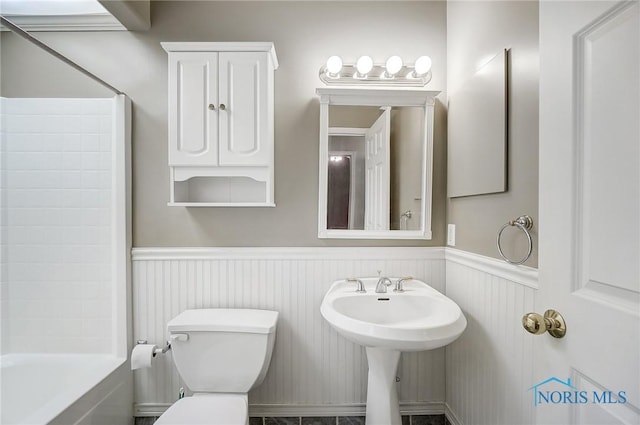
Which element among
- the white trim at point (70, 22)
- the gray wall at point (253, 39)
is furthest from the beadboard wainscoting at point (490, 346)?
the white trim at point (70, 22)

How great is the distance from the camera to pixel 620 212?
657 millimetres

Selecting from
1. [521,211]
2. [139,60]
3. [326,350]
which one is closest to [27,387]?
[326,350]

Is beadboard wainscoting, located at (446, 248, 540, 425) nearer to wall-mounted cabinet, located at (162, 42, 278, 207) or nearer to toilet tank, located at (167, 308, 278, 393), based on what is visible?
toilet tank, located at (167, 308, 278, 393)

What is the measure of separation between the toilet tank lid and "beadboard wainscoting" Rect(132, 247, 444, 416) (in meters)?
0.11

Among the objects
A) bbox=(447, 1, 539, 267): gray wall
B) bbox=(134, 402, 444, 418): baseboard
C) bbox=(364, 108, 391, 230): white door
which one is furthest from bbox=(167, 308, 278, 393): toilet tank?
bbox=(447, 1, 539, 267): gray wall

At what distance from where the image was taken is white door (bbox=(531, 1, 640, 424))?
0.64m

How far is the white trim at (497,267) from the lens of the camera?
115 centimetres

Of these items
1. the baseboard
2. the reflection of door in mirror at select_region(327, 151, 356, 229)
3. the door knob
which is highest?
the reflection of door in mirror at select_region(327, 151, 356, 229)

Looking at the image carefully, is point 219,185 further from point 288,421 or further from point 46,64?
point 288,421

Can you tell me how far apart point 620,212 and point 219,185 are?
166cm

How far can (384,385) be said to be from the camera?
1.46 meters

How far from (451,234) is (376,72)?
96 cm

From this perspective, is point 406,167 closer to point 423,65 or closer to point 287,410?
point 423,65

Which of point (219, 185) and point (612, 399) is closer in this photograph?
point (612, 399)
